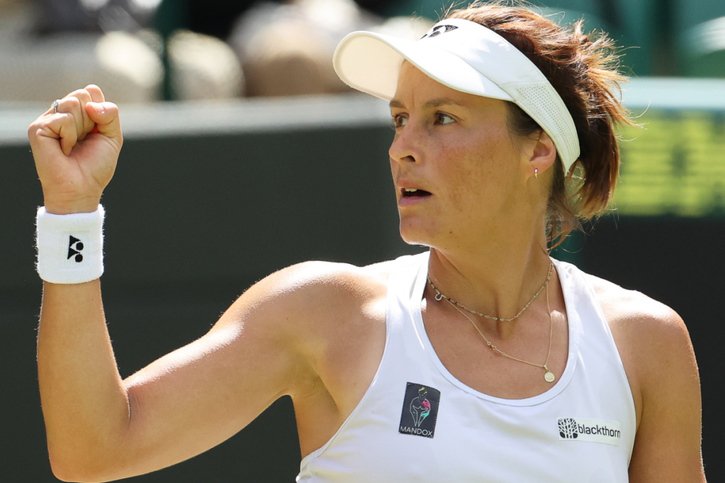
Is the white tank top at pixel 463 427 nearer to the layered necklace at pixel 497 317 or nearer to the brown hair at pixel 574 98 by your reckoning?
the layered necklace at pixel 497 317

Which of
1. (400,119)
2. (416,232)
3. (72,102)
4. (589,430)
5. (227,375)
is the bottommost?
(589,430)

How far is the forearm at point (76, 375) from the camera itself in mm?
1834

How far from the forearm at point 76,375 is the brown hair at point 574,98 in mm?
866

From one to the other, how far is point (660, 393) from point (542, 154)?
49 cm

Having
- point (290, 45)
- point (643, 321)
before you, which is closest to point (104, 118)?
point (643, 321)

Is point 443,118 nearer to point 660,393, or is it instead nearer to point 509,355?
point 509,355

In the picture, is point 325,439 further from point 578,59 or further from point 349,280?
point 578,59

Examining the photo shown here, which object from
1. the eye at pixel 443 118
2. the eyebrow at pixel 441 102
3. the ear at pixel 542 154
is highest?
the eyebrow at pixel 441 102

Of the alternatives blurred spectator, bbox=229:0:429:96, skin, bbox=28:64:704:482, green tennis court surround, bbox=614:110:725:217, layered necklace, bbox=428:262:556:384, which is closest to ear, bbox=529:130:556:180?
skin, bbox=28:64:704:482

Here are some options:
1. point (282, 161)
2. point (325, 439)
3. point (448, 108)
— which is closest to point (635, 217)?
point (282, 161)

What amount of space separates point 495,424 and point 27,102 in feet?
8.52

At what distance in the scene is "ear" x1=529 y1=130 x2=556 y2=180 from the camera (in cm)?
234

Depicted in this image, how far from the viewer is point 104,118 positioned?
6.16 ft

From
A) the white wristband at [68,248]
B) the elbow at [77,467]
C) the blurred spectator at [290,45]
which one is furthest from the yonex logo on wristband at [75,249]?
the blurred spectator at [290,45]
